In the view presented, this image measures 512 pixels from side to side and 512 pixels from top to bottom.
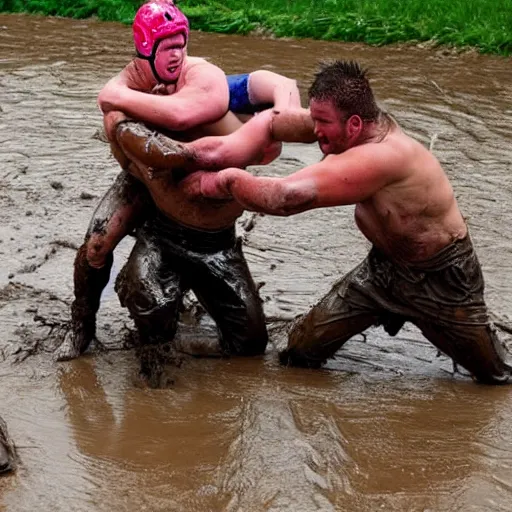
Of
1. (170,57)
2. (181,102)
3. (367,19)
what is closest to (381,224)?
(181,102)

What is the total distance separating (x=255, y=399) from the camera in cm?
500

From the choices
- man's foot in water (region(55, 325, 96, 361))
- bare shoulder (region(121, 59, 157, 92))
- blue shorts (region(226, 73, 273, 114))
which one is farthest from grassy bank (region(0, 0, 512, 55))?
man's foot in water (region(55, 325, 96, 361))

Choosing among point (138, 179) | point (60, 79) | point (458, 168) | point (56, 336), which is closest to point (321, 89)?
point (138, 179)

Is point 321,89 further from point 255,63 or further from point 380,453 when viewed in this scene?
point 255,63

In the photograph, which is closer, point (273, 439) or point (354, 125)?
point (273, 439)

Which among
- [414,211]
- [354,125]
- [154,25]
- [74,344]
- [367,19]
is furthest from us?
[367,19]

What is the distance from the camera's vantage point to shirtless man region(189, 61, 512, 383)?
4.76 m

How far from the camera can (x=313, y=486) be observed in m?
4.18

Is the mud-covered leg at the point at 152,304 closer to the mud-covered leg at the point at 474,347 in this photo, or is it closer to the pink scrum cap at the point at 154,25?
the pink scrum cap at the point at 154,25

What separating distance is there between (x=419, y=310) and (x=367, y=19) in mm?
8654

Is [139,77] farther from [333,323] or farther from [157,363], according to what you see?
[333,323]

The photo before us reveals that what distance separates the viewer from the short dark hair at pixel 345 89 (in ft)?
15.7

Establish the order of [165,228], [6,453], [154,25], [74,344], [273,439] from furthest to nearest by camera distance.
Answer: [74,344], [165,228], [154,25], [273,439], [6,453]

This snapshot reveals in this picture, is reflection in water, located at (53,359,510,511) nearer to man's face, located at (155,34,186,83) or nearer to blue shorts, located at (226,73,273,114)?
blue shorts, located at (226,73,273,114)
